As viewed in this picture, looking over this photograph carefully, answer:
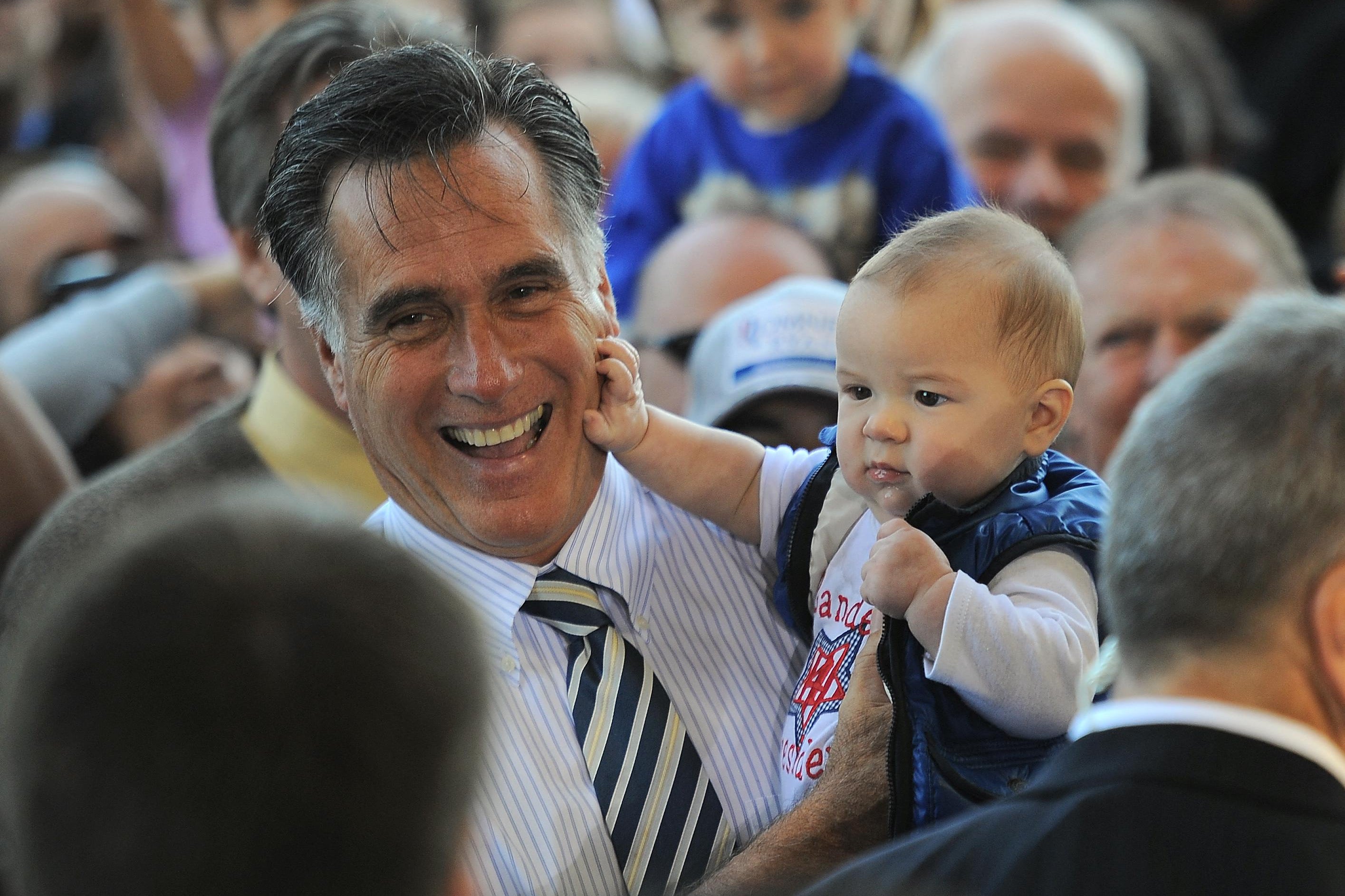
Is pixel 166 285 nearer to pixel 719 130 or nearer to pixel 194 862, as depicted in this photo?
pixel 719 130

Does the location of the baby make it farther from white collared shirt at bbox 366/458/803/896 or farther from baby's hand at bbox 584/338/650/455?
baby's hand at bbox 584/338/650/455

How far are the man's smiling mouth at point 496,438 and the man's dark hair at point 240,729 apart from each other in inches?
34.6

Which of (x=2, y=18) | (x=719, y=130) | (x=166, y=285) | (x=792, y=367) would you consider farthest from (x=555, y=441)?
(x=2, y=18)

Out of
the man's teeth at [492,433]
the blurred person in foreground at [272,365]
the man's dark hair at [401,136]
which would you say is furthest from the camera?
the blurred person in foreground at [272,365]

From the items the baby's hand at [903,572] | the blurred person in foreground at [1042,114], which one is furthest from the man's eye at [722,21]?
the baby's hand at [903,572]

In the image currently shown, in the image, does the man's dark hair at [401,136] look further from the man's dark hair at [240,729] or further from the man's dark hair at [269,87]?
the man's dark hair at [240,729]

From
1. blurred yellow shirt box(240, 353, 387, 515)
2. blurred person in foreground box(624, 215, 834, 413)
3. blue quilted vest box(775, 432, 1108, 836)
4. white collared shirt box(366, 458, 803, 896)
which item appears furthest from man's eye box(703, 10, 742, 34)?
blue quilted vest box(775, 432, 1108, 836)

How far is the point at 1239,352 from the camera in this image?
1.39 meters

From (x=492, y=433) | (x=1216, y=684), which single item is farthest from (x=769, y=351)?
(x=1216, y=684)

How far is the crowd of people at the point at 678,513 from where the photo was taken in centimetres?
110

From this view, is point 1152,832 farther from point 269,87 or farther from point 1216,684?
point 269,87

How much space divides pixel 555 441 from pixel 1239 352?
965 millimetres

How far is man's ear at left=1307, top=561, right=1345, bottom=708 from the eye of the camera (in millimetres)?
1314

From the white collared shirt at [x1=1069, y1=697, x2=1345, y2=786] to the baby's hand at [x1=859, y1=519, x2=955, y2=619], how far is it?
1.19ft
